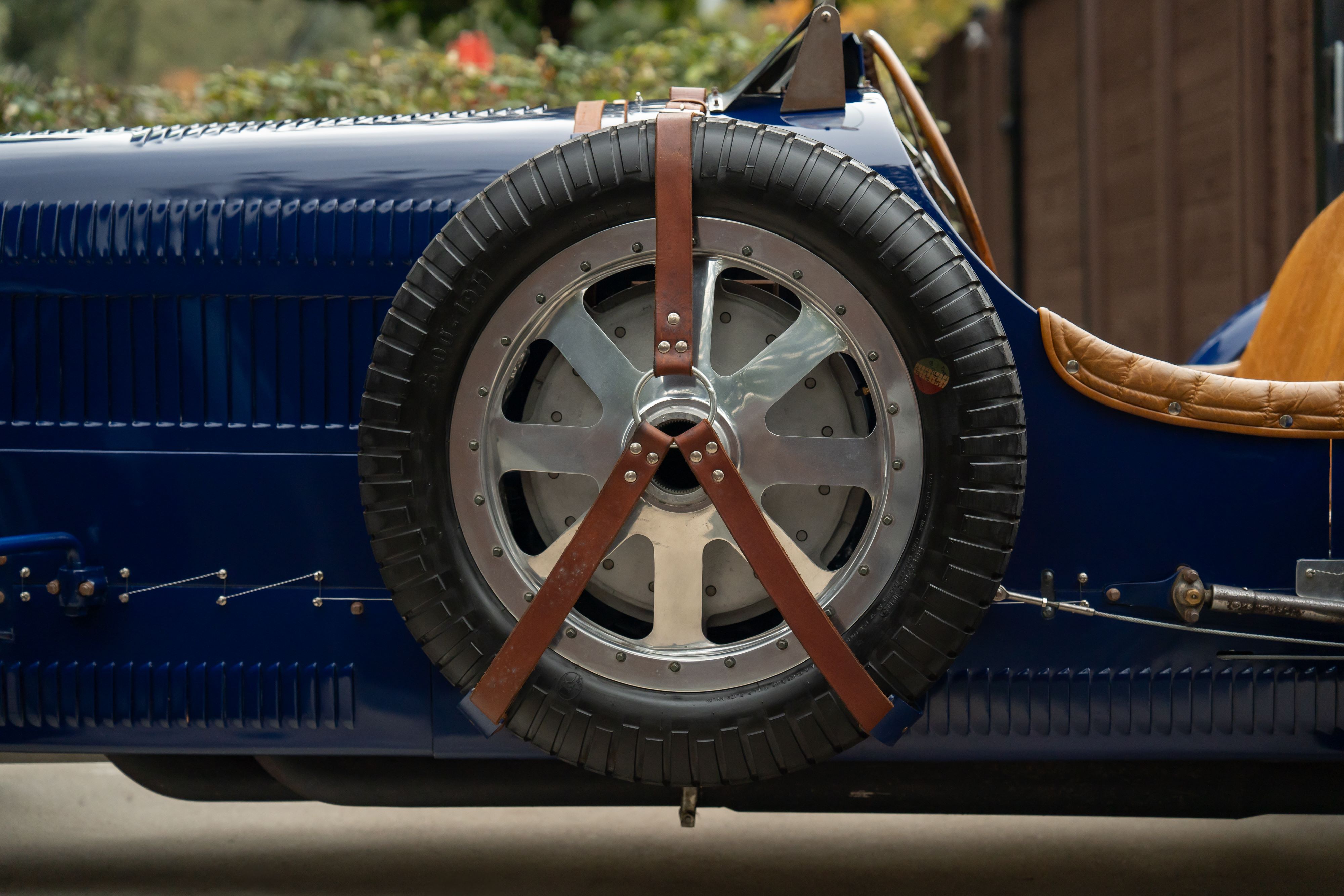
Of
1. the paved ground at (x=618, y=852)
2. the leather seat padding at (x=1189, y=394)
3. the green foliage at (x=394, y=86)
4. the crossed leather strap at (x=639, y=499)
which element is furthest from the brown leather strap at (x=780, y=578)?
the green foliage at (x=394, y=86)

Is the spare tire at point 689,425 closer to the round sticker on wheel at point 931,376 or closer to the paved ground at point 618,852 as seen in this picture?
the round sticker on wheel at point 931,376

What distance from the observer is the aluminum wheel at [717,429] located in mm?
1724

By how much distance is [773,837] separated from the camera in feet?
8.87

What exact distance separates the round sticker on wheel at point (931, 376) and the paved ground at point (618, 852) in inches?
44.3

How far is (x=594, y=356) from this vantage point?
5.78 ft

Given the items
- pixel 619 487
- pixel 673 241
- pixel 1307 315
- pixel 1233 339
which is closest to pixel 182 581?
pixel 619 487

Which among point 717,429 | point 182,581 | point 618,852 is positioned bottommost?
point 618,852

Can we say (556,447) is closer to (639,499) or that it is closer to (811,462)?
(639,499)

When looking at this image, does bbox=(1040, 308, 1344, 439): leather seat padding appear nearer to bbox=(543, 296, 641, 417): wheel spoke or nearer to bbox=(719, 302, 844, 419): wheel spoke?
bbox=(719, 302, 844, 419): wheel spoke

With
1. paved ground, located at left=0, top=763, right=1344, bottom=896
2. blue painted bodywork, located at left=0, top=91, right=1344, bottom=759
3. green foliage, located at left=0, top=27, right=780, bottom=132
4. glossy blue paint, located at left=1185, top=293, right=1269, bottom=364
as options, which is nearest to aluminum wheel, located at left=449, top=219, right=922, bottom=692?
blue painted bodywork, located at left=0, top=91, right=1344, bottom=759

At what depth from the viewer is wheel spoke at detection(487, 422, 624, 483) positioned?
1.75 m

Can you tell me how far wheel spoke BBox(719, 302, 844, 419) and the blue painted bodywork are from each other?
0.30 meters

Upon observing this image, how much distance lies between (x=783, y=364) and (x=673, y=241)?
9.6 inches

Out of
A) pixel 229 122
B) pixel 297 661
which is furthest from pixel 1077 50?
pixel 297 661
